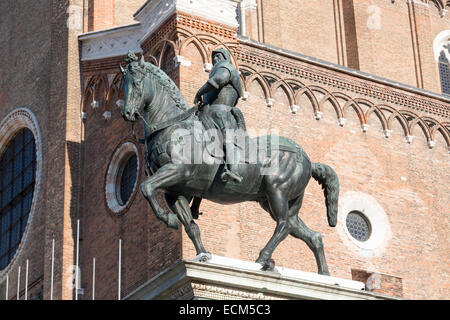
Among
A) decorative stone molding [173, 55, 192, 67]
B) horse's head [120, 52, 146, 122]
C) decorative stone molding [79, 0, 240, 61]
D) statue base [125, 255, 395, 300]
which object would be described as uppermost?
decorative stone molding [79, 0, 240, 61]

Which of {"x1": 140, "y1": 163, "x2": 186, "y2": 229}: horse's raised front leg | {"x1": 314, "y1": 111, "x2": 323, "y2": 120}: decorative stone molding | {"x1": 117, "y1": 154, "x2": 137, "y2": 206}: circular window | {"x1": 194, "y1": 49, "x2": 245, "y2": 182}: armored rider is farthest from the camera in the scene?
{"x1": 314, "y1": 111, "x2": 323, "y2": 120}: decorative stone molding

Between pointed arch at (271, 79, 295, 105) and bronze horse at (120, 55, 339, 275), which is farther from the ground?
pointed arch at (271, 79, 295, 105)

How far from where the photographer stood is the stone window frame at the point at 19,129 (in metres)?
23.2

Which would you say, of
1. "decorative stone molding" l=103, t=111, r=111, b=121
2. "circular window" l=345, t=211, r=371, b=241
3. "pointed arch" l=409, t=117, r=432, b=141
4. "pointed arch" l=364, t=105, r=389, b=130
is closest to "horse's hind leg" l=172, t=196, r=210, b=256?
"circular window" l=345, t=211, r=371, b=241

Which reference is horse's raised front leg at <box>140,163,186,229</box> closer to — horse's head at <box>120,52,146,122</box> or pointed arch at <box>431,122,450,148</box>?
horse's head at <box>120,52,146,122</box>

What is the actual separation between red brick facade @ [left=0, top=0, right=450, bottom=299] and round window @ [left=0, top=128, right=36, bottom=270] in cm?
84

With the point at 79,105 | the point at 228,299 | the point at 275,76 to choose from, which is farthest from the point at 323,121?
the point at 228,299

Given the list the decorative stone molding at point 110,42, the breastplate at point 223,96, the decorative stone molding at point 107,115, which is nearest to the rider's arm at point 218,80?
the breastplate at point 223,96

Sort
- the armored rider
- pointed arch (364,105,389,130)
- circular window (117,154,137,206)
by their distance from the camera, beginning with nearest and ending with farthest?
the armored rider < circular window (117,154,137,206) < pointed arch (364,105,389,130)

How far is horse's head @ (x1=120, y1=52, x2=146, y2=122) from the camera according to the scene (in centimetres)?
1226

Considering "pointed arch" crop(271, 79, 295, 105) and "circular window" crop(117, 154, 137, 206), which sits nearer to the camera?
"circular window" crop(117, 154, 137, 206)

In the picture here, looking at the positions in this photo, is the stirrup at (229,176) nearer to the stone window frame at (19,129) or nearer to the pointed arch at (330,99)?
the pointed arch at (330,99)
